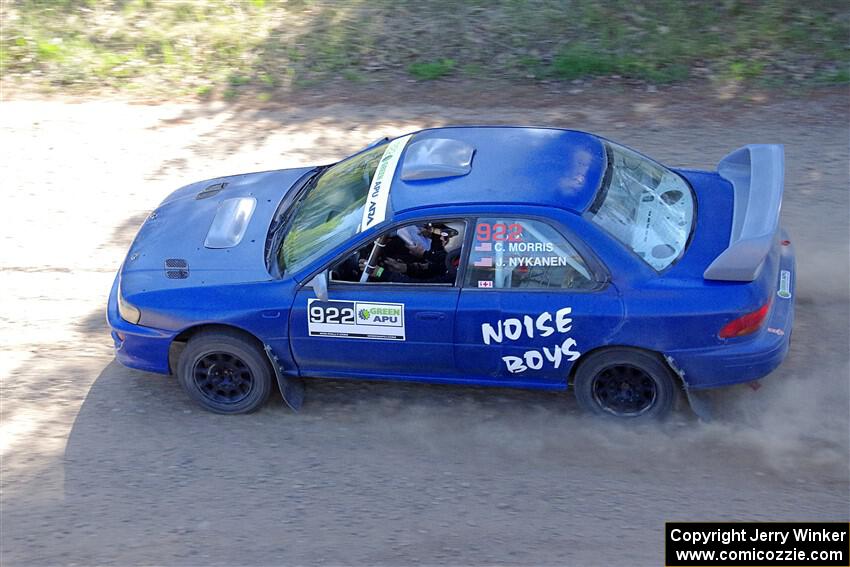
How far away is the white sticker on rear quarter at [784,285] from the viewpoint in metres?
5.89

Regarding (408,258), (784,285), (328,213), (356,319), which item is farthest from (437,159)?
(784,285)

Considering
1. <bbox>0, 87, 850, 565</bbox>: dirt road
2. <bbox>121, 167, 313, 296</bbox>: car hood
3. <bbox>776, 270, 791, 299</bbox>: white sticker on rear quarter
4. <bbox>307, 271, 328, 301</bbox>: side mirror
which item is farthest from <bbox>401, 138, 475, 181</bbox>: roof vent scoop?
<bbox>776, 270, 791, 299</bbox>: white sticker on rear quarter

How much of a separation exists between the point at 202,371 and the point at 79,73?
6498 millimetres

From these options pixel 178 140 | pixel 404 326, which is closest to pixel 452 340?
pixel 404 326

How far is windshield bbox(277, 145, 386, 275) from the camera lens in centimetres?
576

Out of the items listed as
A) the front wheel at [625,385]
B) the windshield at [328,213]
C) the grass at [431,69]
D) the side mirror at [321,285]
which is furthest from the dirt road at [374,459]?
the grass at [431,69]

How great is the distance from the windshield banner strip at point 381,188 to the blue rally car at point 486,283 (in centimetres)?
2

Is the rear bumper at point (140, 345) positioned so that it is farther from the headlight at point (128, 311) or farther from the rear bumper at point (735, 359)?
the rear bumper at point (735, 359)

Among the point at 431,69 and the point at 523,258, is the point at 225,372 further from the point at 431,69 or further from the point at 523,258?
the point at 431,69

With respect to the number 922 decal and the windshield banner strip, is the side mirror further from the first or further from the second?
the windshield banner strip

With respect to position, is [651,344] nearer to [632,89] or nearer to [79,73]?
[632,89]

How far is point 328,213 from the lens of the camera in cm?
599

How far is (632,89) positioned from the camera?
34.5 feet

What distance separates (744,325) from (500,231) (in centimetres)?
153
